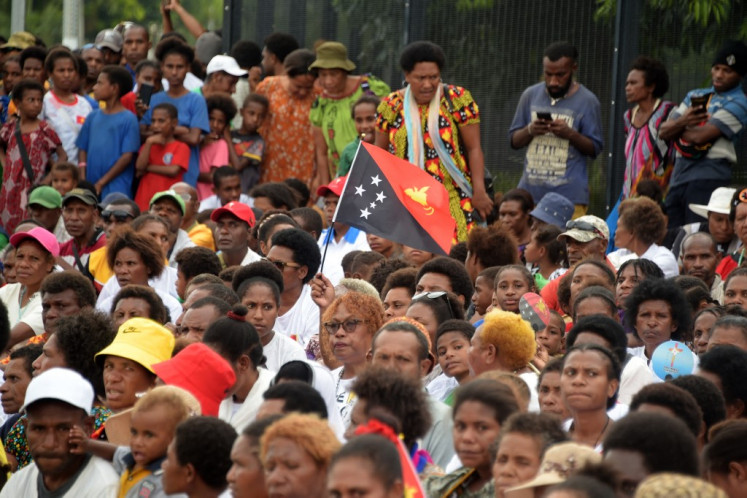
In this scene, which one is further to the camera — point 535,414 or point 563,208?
point 563,208

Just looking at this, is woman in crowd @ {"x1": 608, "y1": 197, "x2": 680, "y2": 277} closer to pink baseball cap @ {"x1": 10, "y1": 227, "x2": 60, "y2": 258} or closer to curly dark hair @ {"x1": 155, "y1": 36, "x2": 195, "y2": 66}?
pink baseball cap @ {"x1": 10, "y1": 227, "x2": 60, "y2": 258}

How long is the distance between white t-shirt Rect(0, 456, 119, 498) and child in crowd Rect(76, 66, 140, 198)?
26.3ft

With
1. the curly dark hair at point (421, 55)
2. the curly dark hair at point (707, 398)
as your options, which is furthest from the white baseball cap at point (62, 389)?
the curly dark hair at point (421, 55)

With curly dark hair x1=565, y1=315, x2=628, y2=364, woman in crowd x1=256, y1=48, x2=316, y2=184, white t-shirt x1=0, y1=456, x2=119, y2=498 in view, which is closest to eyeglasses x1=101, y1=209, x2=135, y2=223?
woman in crowd x1=256, y1=48, x2=316, y2=184

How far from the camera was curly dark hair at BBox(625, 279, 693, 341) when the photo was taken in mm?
9023

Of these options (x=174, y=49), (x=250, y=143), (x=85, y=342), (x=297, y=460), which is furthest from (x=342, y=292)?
(x=174, y=49)

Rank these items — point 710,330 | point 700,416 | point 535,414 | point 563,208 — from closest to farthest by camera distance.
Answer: point 535,414 → point 700,416 → point 710,330 → point 563,208

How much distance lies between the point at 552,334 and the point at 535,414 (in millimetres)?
3268

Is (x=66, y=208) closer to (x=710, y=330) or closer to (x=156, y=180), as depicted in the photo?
(x=156, y=180)

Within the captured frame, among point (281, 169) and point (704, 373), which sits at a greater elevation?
point (704, 373)

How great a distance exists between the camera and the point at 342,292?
9336mm

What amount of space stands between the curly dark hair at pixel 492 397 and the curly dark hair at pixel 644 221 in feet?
15.6

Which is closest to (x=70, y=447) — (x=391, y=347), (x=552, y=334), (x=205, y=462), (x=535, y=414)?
(x=205, y=462)

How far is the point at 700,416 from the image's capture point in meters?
6.49
